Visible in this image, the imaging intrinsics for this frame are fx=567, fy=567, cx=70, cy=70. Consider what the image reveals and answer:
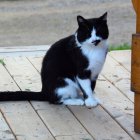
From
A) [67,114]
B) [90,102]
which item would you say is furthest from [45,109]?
[90,102]

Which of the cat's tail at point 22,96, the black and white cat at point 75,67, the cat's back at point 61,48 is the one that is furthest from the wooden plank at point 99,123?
the cat's back at point 61,48

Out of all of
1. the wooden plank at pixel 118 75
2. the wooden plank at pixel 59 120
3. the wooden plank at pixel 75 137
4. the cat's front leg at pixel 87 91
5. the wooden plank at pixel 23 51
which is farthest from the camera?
the wooden plank at pixel 23 51

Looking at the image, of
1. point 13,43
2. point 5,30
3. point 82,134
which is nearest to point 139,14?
point 82,134

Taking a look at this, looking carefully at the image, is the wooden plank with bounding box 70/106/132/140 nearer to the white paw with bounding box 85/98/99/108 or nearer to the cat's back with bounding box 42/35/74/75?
the white paw with bounding box 85/98/99/108

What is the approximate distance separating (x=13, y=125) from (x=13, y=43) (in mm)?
3210

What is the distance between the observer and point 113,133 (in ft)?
13.7

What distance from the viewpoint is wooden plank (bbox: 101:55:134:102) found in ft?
16.6

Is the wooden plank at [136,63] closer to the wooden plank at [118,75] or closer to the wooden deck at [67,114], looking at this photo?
the wooden deck at [67,114]

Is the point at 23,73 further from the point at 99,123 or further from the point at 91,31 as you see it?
the point at 99,123

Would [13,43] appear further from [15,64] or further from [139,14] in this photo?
[139,14]

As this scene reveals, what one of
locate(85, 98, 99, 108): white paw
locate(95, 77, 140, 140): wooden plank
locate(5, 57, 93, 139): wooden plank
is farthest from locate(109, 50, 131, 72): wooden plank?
locate(85, 98, 99, 108): white paw

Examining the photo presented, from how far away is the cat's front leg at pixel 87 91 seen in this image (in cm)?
463

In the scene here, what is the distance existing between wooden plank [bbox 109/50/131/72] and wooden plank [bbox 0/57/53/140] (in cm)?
137

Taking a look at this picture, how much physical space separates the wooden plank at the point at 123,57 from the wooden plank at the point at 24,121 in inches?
54.1
